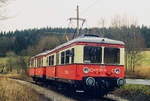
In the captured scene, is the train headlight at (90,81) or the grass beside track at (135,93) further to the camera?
the grass beside track at (135,93)

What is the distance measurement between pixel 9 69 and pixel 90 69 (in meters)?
44.0

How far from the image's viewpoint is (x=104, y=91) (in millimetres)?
12812

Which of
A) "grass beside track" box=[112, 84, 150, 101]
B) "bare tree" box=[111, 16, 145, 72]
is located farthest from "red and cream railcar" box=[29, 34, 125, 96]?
"bare tree" box=[111, 16, 145, 72]

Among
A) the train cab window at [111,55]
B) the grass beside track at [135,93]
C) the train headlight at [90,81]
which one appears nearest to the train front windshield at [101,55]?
the train cab window at [111,55]

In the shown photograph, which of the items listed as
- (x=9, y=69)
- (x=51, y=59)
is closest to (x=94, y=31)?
(x=9, y=69)

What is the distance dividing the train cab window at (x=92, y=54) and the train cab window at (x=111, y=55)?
1.09 ft

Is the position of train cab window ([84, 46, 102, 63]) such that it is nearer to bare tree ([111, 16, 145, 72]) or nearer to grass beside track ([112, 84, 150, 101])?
grass beside track ([112, 84, 150, 101])

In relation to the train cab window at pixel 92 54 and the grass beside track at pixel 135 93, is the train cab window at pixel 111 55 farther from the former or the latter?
the grass beside track at pixel 135 93

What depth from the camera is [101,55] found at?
12.2m

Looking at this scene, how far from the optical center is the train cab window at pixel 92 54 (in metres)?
12.0

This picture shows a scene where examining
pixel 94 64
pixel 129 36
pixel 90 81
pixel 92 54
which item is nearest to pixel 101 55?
pixel 92 54

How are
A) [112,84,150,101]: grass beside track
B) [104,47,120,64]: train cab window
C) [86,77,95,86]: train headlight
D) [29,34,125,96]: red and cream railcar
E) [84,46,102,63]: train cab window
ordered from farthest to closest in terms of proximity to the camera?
[112,84,150,101]: grass beside track < [104,47,120,64]: train cab window < [84,46,102,63]: train cab window < [29,34,125,96]: red and cream railcar < [86,77,95,86]: train headlight

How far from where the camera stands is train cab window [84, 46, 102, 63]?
12.0 m

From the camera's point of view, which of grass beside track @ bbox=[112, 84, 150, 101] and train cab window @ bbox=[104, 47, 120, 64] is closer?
train cab window @ bbox=[104, 47, 120, 64]
